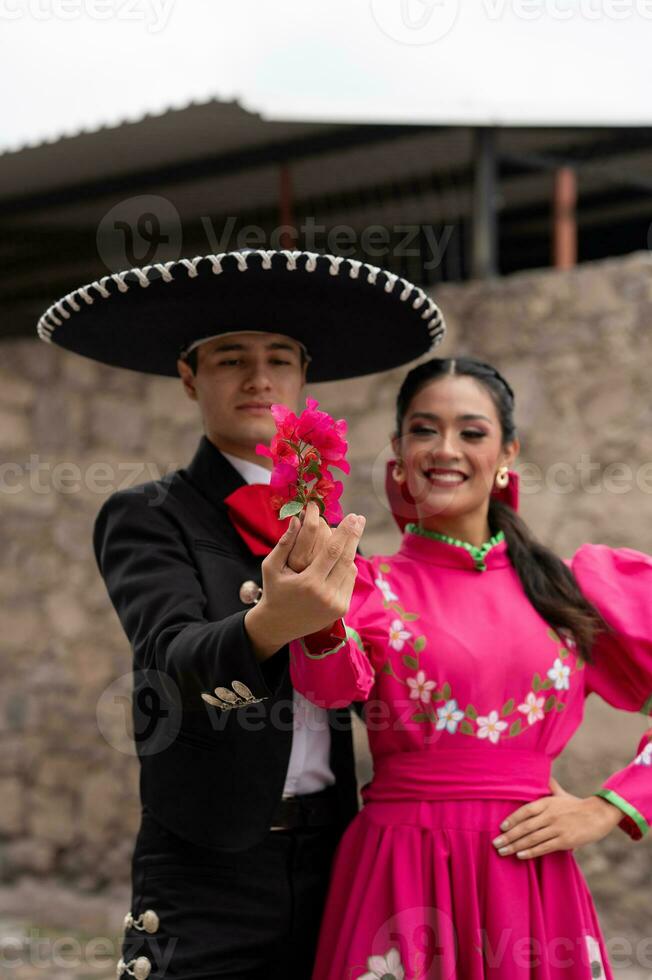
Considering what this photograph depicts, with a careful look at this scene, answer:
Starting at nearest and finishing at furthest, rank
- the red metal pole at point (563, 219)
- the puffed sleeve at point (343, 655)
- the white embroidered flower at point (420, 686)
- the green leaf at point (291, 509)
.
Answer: the green leaf at point (291, 509)
the puffed sleeve at point (343, 655)
the white embroidered flower at point (420, 686)
the red metal pole at point (563, 219)

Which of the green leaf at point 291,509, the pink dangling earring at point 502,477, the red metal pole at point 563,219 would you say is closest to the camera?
the green leaf at point 291,509

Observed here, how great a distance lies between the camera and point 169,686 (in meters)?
1.53

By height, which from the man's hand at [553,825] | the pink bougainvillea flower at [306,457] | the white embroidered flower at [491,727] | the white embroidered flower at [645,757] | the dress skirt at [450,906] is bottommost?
the dress skirt at [450,906]

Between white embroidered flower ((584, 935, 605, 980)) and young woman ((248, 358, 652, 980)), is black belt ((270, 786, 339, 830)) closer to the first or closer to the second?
young woman ((248, 358, 652, 980))

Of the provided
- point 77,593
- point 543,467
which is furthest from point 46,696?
point 543,467

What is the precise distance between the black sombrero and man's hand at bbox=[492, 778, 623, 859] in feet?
3.07

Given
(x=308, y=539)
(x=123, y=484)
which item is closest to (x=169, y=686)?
(x=308, y=539)

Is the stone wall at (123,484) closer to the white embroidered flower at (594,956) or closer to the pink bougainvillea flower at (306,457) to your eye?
the white embroidered flower at (594,956)

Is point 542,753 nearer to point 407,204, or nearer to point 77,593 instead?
point 77,593

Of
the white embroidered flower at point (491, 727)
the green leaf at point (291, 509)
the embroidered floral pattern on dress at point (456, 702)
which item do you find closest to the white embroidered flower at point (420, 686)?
the embroidered floral pattern on dress at point (456, 702)

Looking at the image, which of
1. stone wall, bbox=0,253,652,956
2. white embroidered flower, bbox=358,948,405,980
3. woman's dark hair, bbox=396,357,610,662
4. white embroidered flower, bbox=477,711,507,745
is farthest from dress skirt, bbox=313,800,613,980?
stone wall, bbox=0,253,652,956

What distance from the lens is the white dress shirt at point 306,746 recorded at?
1927mm

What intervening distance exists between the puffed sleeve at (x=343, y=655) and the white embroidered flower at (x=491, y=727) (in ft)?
0.71

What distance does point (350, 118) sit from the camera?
14.6 ft
